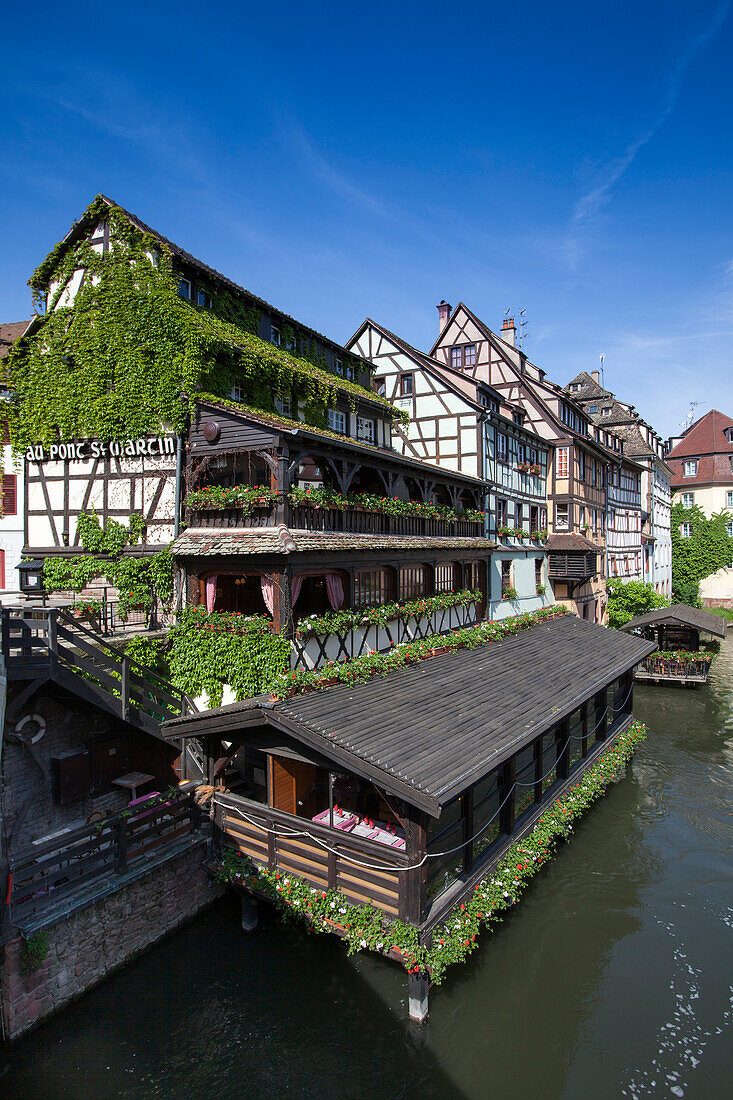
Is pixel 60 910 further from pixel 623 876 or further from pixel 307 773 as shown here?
pixel 623 876

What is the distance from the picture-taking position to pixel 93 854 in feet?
32.7

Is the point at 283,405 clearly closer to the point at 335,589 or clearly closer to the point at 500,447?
the point at 335,589

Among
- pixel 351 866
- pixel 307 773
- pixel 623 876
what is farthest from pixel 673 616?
pixel 351 866

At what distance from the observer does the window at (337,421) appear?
2177cm

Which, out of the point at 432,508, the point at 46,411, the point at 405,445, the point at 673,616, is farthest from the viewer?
the point at 673,616

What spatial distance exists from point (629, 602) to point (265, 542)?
28.6 m

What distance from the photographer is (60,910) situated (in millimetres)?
9312

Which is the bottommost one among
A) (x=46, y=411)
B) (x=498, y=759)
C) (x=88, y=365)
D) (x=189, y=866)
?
(x=189, y=866)

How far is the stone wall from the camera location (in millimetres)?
8836

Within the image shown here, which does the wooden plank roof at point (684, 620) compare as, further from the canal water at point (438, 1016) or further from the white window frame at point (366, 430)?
the canal water at point (438, 1016)

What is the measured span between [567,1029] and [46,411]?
739 inches

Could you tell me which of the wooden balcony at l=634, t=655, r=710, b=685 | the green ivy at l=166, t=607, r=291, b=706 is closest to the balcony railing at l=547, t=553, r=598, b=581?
the wooden balcony at l=634, t=655, r=710, b=685

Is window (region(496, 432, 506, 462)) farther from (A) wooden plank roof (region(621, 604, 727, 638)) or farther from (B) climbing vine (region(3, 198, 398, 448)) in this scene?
(B) climbing vine (region(3, 198, 398, 448))

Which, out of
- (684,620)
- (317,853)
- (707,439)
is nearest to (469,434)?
(684,620)
